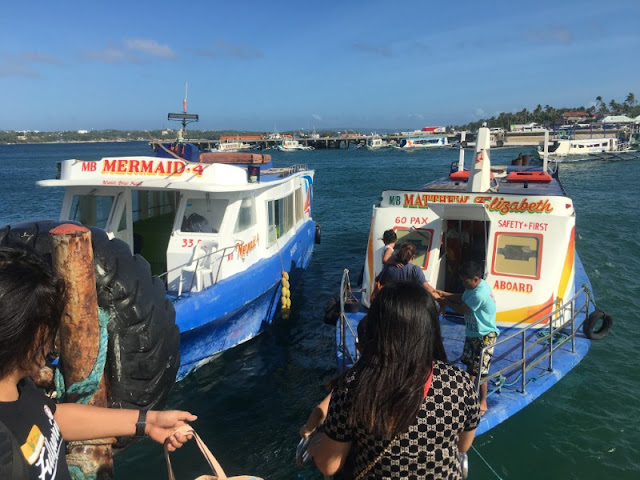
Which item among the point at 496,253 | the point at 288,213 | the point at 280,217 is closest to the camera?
the point at 496,253

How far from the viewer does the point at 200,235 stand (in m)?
9.16

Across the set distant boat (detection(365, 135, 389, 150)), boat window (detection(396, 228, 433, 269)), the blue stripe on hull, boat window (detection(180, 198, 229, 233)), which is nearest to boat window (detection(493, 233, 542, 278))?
boat window (detection(396, 228, 433, 269))

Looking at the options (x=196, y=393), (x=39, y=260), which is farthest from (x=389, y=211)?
(x=39, y=260)

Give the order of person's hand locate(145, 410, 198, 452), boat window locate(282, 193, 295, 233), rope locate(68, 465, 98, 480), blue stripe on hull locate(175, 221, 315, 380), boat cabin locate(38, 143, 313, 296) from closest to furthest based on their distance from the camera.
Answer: person's hand locate(145, 410, 198, 452)
rope locate(68, 465, 98, 480)
blue stripe on hull locate(175, 221, 315, 380)
boat cabin locate(38, 143, 313, 296)
boat window locate(282, 193, 295, 233)

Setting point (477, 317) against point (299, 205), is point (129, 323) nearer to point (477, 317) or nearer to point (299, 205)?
point (477, 317)

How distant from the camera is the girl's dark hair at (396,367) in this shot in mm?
2311

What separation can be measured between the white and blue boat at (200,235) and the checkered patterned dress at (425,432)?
5.89 metres

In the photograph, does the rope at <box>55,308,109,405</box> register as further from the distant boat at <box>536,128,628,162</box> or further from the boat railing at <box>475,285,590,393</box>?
the distant boat at <box>536,128,628,162</box>

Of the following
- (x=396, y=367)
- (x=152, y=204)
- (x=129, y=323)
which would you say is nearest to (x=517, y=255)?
(x=129, y=323)

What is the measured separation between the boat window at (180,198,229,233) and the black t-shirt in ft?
24.1

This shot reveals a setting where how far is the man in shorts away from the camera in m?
5.41

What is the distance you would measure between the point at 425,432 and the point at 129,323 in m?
2.87

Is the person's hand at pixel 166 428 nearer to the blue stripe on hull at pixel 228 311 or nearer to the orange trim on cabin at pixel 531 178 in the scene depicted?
the blue stripe on hull at pixel 228 311

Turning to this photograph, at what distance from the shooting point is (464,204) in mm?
8227
